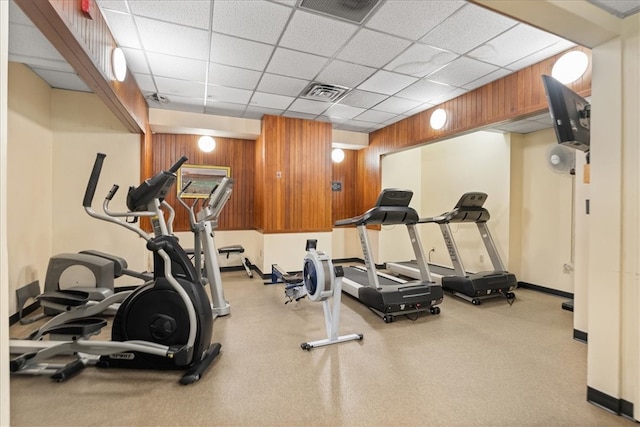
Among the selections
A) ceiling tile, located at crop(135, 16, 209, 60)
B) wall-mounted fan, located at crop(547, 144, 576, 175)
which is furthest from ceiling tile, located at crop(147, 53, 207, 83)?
wall-mounted fan, located at crop(547, 144, 576, 175)

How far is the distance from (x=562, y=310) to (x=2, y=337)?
4.98m

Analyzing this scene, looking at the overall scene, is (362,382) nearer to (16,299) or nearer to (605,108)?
(605,108)

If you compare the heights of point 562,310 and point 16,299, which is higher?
point 16,299

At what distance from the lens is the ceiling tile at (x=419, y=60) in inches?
122

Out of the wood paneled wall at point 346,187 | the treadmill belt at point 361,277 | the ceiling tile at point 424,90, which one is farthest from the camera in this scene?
the wood paneled wall at point 346,187

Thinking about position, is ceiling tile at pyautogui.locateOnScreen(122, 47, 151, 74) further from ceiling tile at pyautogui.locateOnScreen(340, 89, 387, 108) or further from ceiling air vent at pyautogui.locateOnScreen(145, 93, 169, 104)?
ceiling tile at pyautogui.locateOnScreen(340, 89, 387, 108)

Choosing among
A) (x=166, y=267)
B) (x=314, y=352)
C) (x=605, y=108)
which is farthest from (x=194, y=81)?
(x=605, y=108)

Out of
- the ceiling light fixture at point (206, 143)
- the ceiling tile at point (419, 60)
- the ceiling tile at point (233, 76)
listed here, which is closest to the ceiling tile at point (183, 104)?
the ceiling light fixture at point (206, 143)

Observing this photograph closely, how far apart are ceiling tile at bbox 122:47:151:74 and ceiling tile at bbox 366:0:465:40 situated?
7.90ft

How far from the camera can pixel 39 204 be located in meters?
3.72

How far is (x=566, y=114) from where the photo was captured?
6.52ft

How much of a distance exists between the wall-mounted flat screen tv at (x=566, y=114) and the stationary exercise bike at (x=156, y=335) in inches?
111

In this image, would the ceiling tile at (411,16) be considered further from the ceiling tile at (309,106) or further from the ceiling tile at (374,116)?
the ceiling tile at (374,116)

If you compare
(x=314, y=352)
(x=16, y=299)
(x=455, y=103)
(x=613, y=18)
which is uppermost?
(x=455, y=103)
